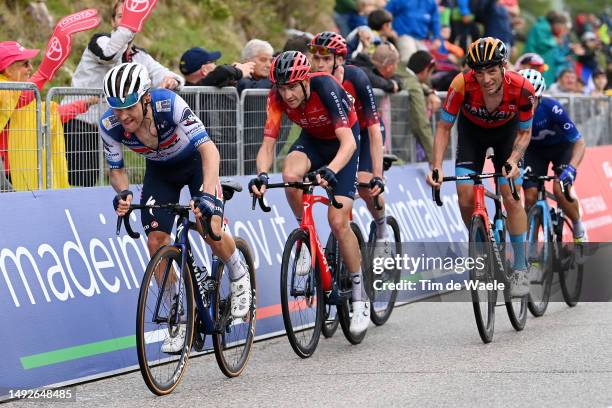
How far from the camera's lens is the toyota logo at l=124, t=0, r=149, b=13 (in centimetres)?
1024

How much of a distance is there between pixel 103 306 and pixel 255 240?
2196mm

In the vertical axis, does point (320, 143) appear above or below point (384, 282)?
above

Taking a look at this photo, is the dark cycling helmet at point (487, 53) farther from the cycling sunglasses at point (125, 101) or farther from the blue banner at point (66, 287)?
the cycling sunglasses at point (125, 101)

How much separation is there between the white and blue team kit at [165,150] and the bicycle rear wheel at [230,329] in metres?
0.53

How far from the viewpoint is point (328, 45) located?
10.1 meters

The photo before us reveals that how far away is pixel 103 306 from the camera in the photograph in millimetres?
8703

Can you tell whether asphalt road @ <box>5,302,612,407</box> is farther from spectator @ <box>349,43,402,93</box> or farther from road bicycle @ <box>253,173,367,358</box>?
spectator @ <box>349,43,402,93</box>

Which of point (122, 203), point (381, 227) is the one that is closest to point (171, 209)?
point (122, 203)

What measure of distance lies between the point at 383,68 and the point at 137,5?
4.24 metres

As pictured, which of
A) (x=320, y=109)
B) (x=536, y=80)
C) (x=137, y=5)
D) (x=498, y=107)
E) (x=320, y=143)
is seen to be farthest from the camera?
(x=536, y=80)

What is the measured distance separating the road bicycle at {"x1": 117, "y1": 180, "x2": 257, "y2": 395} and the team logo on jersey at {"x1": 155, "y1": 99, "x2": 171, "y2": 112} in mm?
620

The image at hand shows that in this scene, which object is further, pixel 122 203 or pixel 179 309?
pixel 179 309

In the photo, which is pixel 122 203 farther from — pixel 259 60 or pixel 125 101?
pixel 259 60

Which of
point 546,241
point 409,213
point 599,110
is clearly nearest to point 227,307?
point 546,241
